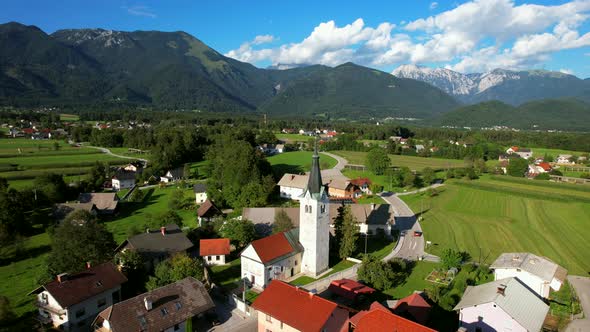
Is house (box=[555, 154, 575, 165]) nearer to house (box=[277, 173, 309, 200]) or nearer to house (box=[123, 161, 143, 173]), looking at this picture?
house (box=[277, 173, 309, 200])

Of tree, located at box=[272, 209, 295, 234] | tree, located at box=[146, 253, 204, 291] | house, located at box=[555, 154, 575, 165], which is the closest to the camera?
tree, located at box=[146, 253, 204, 291]

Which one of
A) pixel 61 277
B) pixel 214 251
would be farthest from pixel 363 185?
pixel 61 277

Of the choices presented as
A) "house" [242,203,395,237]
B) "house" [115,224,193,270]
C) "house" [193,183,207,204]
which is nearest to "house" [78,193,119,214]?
"house" [193,183,207,204]

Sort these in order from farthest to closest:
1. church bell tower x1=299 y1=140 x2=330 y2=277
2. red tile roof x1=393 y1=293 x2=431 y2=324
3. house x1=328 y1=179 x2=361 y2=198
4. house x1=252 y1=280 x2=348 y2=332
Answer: house x1=328 y1=179 x2=361 y2=198 → church bell tower x1=299 y1=140 x2=330 y2=277 → red tile roof x1=393 y1=293 x2=431 y2=324 → house x1=252 y1=280 x2=348 y2=332

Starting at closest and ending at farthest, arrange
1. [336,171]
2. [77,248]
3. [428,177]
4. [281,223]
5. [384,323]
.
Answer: [384,323], [77,248], [281,223], [428,177], [336,171]

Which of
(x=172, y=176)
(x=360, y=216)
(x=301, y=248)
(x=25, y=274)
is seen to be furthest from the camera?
(x=172, y=176)

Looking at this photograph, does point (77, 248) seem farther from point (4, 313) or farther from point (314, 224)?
point (314, 224)

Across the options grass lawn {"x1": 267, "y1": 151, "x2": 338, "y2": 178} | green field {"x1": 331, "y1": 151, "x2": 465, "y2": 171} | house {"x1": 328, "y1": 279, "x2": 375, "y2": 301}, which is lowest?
house {"x1": 328, "y1": 279, "x2": 375, "y2": 301}
